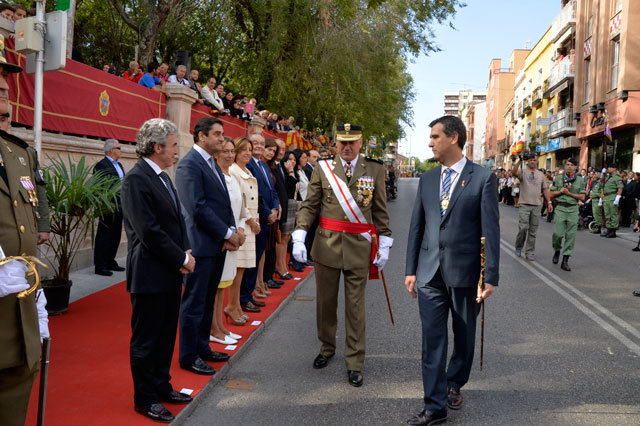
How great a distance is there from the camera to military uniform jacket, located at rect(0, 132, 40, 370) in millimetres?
2352

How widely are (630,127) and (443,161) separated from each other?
2596cm

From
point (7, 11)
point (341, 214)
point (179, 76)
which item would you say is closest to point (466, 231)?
point (341, 214)

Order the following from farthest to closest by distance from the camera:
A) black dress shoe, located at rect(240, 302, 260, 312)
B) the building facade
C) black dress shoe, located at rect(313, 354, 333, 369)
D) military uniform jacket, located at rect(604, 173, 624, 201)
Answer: the building facade, military uniform jacket, located at rect(604, 173, 624, 201), black dress shoe, located at rect(240, 302, 260, 312), black dress shoe, located at rect(313, 354, 333, 369)

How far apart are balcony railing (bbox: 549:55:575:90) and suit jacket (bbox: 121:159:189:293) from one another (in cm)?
3746

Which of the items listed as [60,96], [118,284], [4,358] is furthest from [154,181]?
[60,96]

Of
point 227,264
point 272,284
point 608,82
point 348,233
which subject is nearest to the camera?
point 348,233

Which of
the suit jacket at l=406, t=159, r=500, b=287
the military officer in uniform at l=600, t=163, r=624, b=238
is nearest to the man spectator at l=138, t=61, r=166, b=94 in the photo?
the suit jacket at l=406, t=159, r=500, b=287

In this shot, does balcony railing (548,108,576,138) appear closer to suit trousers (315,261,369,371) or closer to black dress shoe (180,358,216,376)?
suit trousers (315,261,369,371)

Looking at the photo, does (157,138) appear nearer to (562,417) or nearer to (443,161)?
(443,161)

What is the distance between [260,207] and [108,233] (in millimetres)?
3027

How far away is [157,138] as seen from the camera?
3.58m

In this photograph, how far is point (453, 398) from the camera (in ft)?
13.1

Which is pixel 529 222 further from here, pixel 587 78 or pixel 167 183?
pixel 587 78

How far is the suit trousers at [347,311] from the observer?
4.52 meters
